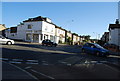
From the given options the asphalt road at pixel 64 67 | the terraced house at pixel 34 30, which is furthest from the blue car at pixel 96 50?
the terraced house at pixel 34 30

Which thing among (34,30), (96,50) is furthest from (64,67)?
(34,30)

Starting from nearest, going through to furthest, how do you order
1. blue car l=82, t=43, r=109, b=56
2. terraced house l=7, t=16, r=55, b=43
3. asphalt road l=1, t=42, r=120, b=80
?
asphalt road l=1, t=42, r=120, b=80, blue car l=82, t=43, r=109, b=56, terraced house l=7, t=16, r=55, b=43

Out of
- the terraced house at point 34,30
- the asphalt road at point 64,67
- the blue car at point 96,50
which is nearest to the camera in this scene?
the asphalt road at point 64,67

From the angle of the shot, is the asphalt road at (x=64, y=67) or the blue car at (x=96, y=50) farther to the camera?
the blue car at (x=96, y=50)

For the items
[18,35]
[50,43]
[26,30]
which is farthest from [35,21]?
[50,43]

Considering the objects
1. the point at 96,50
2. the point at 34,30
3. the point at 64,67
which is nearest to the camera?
the point at 64,67

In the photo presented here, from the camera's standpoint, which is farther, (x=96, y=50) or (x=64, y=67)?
(x=96, y=50)

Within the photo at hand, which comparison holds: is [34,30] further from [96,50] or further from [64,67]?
[64,67]

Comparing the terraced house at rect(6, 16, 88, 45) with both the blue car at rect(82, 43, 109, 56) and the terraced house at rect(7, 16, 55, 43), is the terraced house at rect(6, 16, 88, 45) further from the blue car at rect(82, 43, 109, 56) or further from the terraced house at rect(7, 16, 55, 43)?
the blue car at rect(82, 43, 109, 56)

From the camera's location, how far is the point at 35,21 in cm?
4209

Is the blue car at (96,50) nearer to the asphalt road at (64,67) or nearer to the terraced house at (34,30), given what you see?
the asphalt road at (64,67)

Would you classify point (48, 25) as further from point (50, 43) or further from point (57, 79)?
point (57, 79)

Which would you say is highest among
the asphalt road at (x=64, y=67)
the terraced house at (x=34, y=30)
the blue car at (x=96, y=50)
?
the terraced house at (x=34, y=30)

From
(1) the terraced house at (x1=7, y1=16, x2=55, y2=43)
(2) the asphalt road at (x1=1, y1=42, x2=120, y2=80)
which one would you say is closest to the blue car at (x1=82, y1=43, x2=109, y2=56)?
(2) the asphalt road at (x1=1, y1=42, x2=120, y2=80)
